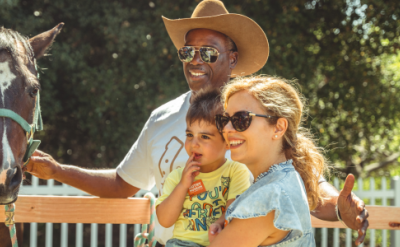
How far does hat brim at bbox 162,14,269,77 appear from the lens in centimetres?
249

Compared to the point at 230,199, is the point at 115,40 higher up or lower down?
higher up

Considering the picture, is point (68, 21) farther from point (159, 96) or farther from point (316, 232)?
point (316, 232)

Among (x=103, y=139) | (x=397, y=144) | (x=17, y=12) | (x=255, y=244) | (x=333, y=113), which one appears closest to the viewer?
(x=255, y=244)

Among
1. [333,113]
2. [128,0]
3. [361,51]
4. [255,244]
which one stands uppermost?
[128,0]

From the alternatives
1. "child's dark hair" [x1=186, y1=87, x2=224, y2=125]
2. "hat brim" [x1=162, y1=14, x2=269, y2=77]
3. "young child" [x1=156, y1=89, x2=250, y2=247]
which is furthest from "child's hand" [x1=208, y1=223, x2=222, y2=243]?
"hat brim" [x1=162, y1=14, x2=269, y2=77]

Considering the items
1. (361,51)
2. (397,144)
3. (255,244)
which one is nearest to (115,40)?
(361,51)

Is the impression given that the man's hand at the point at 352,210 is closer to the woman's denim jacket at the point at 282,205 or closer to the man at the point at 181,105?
the woman's denim jacket at the point at 282,205

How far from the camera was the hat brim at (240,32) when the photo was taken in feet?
8.16

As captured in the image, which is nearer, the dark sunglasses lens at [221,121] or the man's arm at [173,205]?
the dark sunglasses lens at [221,121]

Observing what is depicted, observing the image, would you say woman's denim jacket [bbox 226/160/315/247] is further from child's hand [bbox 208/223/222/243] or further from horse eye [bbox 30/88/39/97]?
horse eye [bbox 30/88/39/97]

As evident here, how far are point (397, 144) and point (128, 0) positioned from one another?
622 cm

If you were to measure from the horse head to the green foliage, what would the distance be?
3.71m

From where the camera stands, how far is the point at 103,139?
6.21 metres

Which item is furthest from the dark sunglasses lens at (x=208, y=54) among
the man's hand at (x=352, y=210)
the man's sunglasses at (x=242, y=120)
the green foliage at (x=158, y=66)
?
the green foliage at (x=158, y=66)
